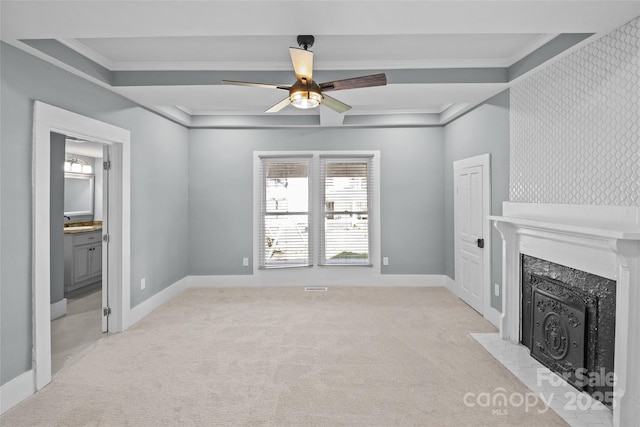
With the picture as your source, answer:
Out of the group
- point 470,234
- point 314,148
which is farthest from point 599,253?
point 314,148

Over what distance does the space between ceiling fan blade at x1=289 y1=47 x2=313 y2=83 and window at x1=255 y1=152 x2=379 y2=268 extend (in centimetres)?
318

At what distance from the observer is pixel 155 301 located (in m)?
4.58

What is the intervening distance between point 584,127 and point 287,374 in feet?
9.68

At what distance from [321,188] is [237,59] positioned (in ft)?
8.89

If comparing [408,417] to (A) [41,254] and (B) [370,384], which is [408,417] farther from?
(A) [41,254]

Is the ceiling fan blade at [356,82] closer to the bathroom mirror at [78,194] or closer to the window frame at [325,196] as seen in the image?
the window frame at [325,196]

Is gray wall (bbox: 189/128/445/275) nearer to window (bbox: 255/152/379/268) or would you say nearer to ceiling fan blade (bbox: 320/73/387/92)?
window (bbox: 255/152/379/268)

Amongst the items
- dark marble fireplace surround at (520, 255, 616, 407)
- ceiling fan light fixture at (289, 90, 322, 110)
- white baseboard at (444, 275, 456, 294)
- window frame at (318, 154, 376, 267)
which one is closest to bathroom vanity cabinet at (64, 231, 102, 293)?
window frame at (318, 154, 376, 267)

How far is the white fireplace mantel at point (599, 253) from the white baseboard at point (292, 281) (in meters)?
2.24

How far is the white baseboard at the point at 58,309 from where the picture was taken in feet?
13.9

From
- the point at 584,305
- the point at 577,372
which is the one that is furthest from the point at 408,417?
the point at 584,305

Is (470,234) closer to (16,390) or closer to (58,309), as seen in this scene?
(16,390)

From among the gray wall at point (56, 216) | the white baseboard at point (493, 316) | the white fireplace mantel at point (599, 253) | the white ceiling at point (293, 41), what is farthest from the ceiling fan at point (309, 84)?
the gray wall at point (56, 216)

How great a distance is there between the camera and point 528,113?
333 cm
